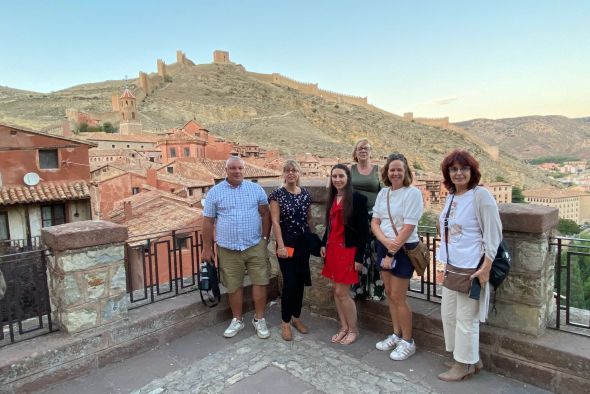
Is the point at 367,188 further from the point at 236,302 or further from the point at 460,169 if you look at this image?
the point at 236,302

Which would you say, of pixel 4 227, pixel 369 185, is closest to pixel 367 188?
pixel 369 185

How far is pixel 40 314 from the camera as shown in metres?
3.23

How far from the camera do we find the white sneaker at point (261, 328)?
3655mm

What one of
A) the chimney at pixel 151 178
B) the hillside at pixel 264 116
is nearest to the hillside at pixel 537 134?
the hillside at pixel 264 116

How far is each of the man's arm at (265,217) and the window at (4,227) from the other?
602 inches

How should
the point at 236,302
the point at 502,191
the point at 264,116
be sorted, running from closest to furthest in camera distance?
the point at 236,302 < the point at 502,191 < the point at 264,116

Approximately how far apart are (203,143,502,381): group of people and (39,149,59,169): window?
16.0 meters

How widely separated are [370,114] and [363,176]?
10550 centimetres

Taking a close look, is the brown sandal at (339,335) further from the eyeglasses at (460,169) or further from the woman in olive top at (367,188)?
the eyeglasses at (460,169)

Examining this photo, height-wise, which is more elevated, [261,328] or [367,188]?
[367,188]

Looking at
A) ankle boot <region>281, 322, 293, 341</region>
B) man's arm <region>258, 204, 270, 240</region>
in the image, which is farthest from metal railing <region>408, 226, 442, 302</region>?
man's arm <region>258, 204, 270, 240</region>

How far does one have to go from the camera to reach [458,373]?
9.38 ft

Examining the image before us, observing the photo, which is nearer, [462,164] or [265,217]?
[462,164]

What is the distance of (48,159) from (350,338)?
56.4 feet
